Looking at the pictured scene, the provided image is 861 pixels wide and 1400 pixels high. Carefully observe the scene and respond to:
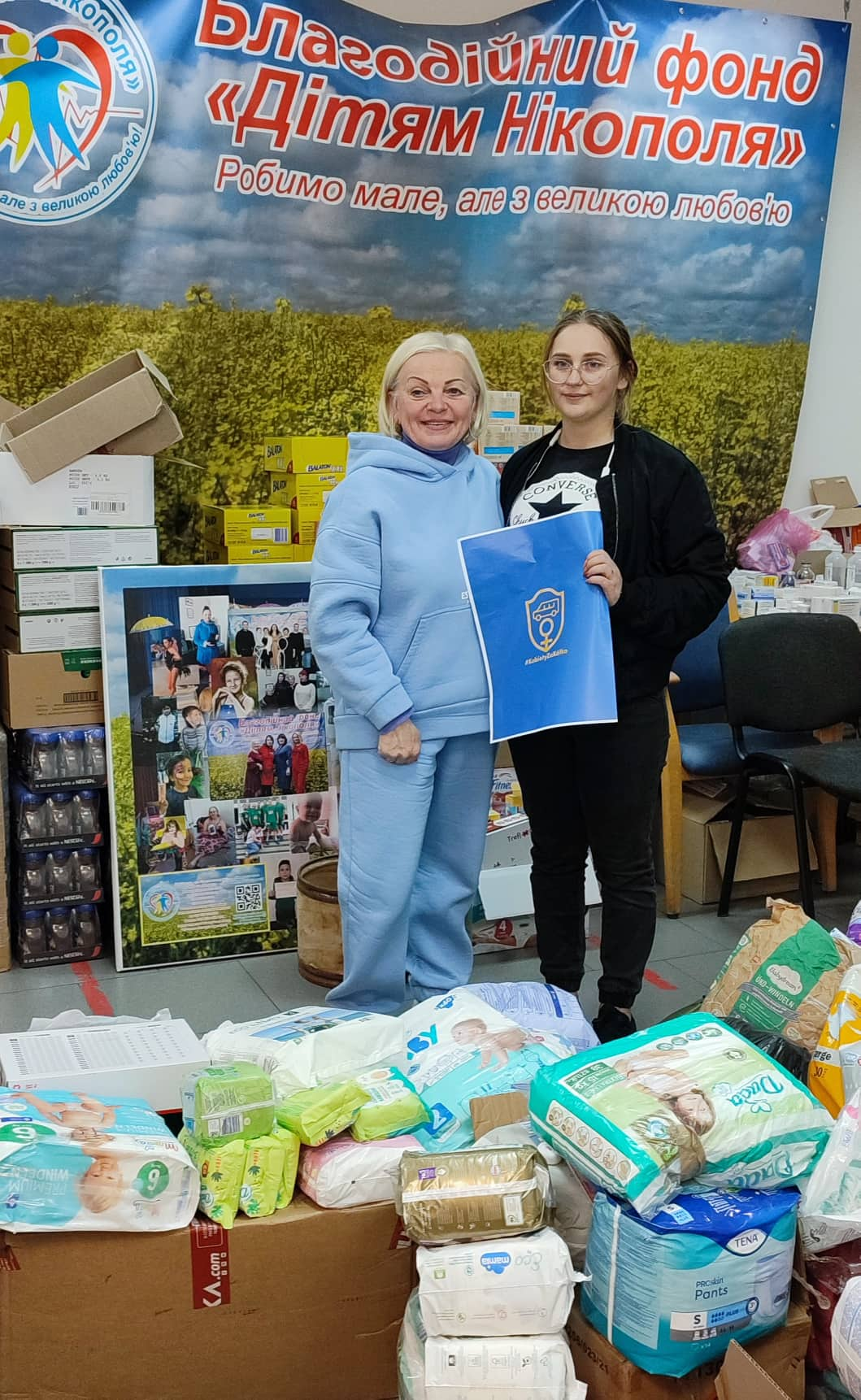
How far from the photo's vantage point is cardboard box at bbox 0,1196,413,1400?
5.38ft

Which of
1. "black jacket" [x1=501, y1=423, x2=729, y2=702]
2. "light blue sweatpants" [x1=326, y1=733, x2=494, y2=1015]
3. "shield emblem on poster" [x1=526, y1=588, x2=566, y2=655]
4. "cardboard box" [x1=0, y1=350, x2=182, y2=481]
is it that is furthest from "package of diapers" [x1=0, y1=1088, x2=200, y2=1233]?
"cardboard box" [x1=0, y1=350, x2=182, y2=481]

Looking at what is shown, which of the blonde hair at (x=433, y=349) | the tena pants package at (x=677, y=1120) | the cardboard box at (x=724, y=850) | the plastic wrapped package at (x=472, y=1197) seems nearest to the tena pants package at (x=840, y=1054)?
the tena pants package at (x=677, y=1120)

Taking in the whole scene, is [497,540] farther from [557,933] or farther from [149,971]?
[149,971]

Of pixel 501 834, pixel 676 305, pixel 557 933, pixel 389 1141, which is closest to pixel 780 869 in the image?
pixel 501 834

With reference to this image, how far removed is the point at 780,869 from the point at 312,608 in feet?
6.93

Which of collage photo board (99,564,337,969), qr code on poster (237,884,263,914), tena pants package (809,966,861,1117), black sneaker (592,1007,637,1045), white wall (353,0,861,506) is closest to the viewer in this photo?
tena pants package (809,966,861,1117)

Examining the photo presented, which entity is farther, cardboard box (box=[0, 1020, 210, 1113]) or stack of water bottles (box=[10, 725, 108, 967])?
stack of water bottles (box=[10, 725, 108, 967])

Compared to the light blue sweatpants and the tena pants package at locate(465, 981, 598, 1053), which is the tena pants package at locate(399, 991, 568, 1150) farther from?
the light blue sweatpants

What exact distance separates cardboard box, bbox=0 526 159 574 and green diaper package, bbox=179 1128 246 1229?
201cm

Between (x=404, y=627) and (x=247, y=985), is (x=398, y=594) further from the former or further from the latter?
(x=247, y=985)

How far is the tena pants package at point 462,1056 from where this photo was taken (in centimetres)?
189

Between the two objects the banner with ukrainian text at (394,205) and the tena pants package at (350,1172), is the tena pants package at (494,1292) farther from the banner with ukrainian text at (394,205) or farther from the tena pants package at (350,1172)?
the banner with ukrainian text at (394,205)

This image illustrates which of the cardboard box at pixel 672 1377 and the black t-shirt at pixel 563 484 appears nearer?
the cardboard box at pixel 672 1377

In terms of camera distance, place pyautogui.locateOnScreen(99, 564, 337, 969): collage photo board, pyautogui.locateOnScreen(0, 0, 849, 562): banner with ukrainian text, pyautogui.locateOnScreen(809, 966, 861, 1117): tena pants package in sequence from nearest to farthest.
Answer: pyautogui.locateOnScreen(809, 966, 861, 1117): tena pants package
pyautogui.locateOnScreen(99, 564, 337, 969): collage photo board
pyautogui.locateOnScreen(0, 0, 849, 562): banner with ukrainian text
